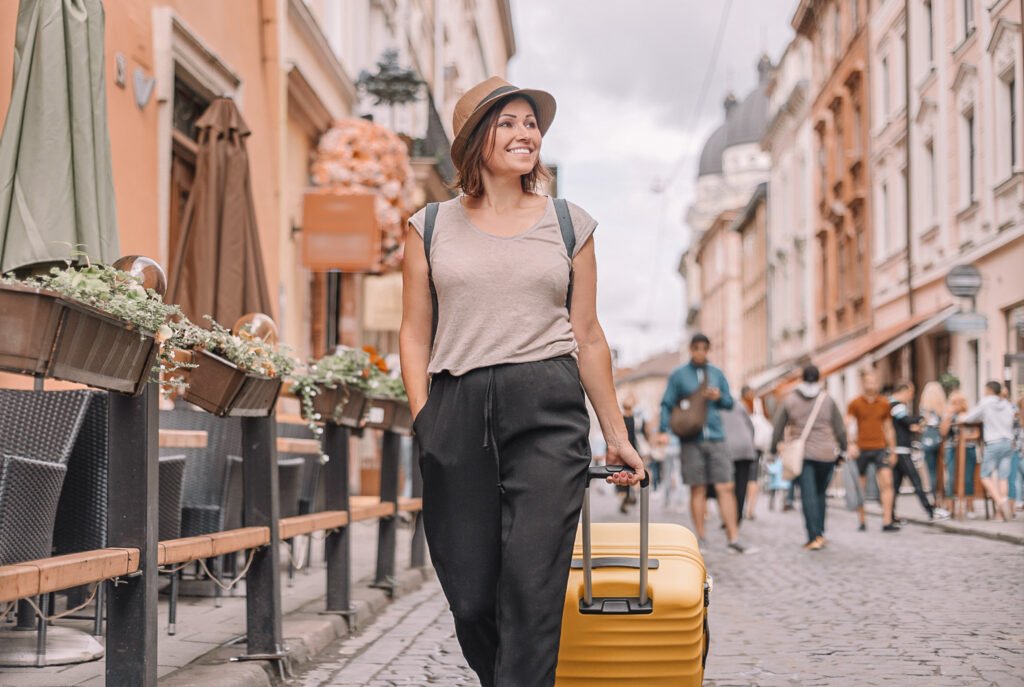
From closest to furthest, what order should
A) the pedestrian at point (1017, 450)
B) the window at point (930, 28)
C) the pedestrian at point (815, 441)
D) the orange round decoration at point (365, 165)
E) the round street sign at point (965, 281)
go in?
the pedestrian at point (815, 441), the orange round decoration at point (365, 165), the pedestrian at point (1017, 450), the round street sign at point (965, 281), the window at point (930, 28)

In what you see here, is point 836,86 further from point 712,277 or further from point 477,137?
point 712,277

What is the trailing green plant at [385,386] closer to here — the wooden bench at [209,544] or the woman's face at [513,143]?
the wooden bench at [209,544]

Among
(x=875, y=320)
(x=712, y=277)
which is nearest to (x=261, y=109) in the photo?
(x=875, y=320)

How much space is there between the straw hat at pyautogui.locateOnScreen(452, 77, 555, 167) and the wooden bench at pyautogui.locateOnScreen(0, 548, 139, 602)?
148 centimetres

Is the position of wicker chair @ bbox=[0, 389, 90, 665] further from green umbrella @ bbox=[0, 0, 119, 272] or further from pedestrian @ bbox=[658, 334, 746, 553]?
pedestrian @ bbox=[658, 334, 746, 553]

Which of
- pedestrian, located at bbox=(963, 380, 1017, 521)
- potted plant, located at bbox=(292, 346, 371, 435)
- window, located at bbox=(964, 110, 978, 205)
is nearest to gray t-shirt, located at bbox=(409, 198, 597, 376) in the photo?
potted plant, located at bbox=(292, 346, 371, 435)

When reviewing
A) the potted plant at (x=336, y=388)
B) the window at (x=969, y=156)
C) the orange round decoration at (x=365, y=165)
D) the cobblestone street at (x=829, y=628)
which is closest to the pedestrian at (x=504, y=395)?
the cobblestone street at (x=829, y=628)

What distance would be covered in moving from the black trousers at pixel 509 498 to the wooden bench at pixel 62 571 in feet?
3.21

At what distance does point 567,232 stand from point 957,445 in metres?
14.5

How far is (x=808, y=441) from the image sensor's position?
13086mm

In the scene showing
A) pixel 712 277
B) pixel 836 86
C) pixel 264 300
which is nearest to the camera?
pixel 264 300

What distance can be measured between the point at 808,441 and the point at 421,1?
55.0 feet

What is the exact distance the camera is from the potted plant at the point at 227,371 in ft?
16.3

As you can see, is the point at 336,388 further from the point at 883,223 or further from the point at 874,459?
the point at 883,223
